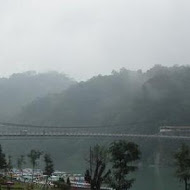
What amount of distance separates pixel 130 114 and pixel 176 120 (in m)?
6.47

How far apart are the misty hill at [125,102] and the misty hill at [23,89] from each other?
368 inches

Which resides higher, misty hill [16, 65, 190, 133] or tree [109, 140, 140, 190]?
misty hill [16, 65, 190, 133]

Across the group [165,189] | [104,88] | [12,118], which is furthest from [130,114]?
[165,189]

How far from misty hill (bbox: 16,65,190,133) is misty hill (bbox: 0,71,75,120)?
9.34 meters

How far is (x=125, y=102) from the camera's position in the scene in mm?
64000

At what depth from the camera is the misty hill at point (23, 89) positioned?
83688 millimetres

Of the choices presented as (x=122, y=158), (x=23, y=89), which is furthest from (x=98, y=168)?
(x=23, y=89)

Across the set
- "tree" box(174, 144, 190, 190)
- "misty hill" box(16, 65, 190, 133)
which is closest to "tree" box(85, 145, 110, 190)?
"tree" box(174, 144, 190, 190)

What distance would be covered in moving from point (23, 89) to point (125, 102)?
39.2 metres

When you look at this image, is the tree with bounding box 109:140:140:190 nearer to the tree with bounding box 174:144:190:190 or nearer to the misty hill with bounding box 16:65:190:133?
the tree with bounding box 174:144:190:190

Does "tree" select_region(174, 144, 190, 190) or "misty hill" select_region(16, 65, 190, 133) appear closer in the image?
"tree" select_region(174, 144, 190, 190)

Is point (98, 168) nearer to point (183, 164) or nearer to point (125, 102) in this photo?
point (183, 164)

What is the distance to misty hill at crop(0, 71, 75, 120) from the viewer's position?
83.7 m

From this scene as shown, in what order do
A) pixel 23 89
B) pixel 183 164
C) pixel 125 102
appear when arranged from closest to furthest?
pixel 183 164 < pixel 125 102 < pixel 23 89
